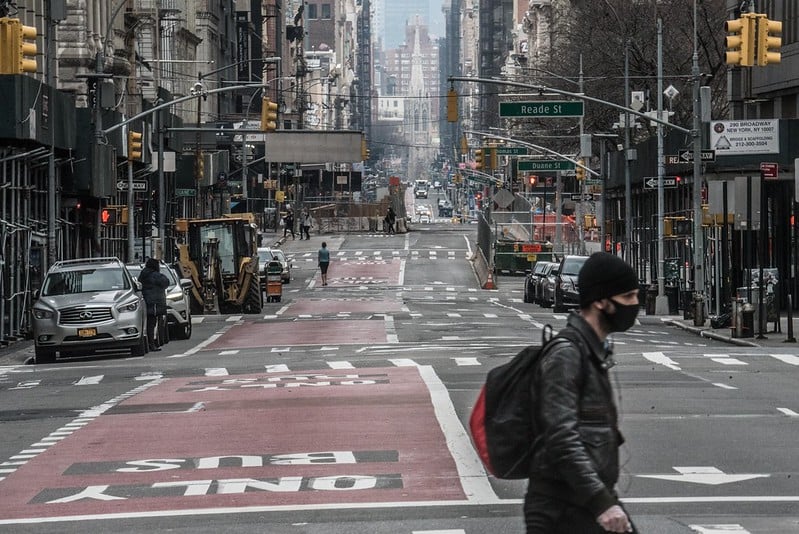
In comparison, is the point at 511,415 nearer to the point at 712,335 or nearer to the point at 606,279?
the point at 606,279

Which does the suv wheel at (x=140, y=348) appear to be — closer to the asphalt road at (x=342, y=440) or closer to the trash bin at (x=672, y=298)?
the asphalt road at (x=342, y=440)

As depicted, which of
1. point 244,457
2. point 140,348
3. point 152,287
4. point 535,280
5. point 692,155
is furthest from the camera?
point 535,280

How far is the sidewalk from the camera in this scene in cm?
3444


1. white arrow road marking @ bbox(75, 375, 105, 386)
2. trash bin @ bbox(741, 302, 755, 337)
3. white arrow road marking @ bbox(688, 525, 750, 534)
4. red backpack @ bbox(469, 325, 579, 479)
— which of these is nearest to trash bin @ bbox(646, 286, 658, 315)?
trash bin @ bbox(741, 302, 755, 337)

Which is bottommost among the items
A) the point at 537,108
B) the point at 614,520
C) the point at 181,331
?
the point at 181,331

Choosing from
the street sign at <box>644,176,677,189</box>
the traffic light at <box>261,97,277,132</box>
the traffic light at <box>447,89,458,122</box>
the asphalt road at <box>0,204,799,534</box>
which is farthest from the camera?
the street sign at <box>644,176,677,189</box>

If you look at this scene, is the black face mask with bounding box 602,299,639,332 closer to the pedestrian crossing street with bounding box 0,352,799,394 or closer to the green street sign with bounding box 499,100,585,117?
the pedestrian crossing street with bounding box 0,352,799,394

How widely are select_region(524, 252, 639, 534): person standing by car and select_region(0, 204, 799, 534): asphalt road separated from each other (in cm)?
234

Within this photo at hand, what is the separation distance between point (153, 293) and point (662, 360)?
1164 cm

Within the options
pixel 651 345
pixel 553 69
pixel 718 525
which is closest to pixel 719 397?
pixel 718 525

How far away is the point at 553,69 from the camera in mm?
90938

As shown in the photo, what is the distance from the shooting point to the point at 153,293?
3559cm

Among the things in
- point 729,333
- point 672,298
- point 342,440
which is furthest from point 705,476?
point 672,298

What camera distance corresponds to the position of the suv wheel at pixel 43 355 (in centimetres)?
3325
